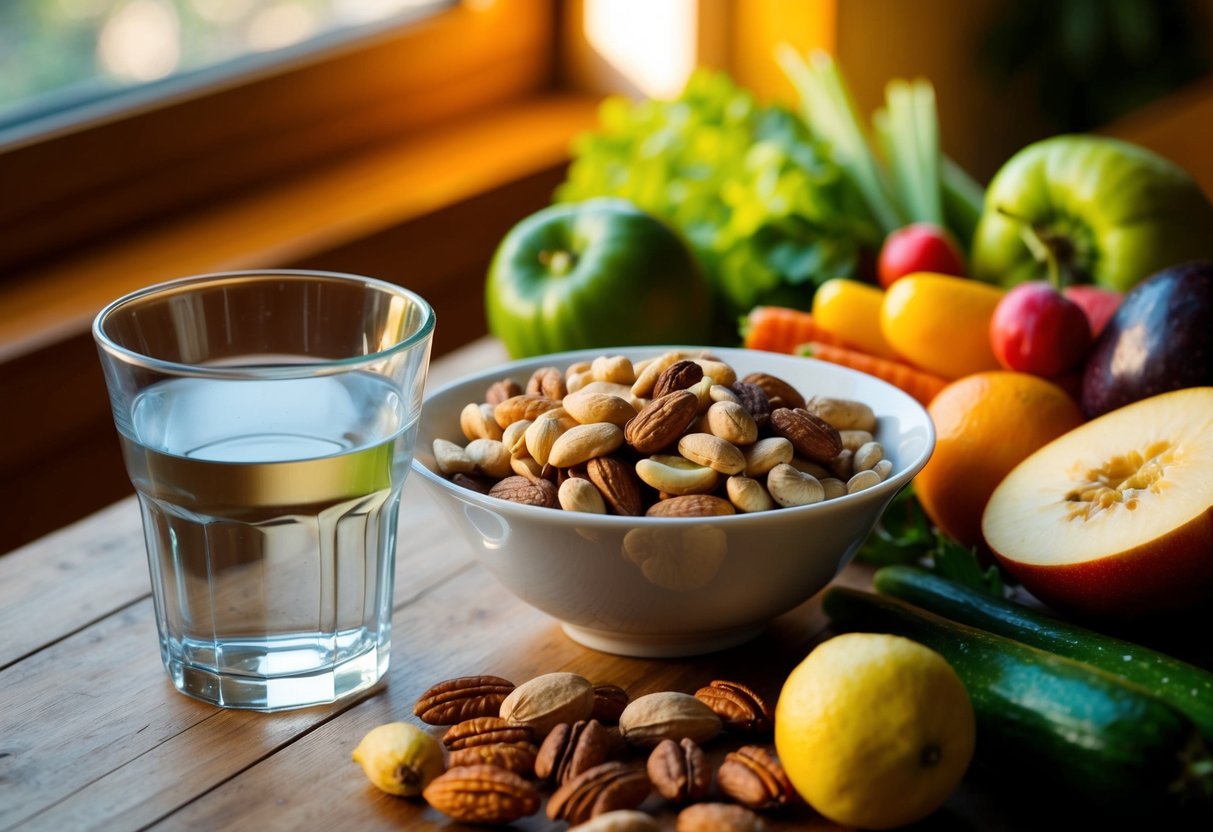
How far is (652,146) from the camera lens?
61.5 inches

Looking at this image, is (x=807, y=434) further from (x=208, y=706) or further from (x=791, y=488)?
(x=208, y=706)

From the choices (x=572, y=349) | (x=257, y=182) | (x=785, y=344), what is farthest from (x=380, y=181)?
(x=785, y=344)

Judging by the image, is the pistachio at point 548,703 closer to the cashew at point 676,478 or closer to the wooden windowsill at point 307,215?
the cashew at point 676,478

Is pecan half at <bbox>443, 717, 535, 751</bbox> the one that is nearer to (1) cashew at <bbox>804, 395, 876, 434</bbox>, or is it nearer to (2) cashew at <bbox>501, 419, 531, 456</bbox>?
(2) cashew at <bbox>501, 419, 531, 456</bbox>

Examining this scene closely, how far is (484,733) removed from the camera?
0.73m

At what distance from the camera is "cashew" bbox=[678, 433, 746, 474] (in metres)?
0.78

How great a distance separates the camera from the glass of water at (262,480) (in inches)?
28.5

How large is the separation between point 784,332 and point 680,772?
1.97ft

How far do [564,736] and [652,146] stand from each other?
987 mm

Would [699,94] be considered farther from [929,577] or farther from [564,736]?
[564,736]

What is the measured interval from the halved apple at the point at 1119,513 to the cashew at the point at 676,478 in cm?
24

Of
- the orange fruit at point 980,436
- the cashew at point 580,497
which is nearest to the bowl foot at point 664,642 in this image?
the cashew at point 580,497

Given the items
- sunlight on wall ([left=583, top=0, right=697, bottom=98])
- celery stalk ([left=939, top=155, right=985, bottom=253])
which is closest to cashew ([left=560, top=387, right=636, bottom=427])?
celery stalk ([left=939, top=155, right=985, bottom=253])

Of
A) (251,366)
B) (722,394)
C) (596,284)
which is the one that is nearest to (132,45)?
(596,284)
